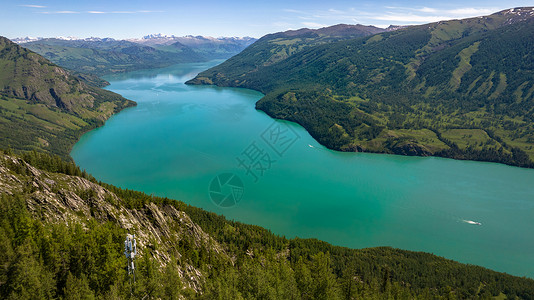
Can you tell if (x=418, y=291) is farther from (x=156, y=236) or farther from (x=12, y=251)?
(x=12, y=251)

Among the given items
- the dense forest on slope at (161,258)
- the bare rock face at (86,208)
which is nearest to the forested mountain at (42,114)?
the bare rock face at (86,208)

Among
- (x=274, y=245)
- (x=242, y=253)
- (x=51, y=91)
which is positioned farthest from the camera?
(x=51, y=91)

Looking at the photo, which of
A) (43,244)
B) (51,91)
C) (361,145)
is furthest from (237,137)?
(51,91)

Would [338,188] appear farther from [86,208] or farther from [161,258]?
[86,208]

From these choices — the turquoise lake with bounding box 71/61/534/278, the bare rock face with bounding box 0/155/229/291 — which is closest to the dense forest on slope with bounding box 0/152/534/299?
the bare rock face with bounding box 0/155/229/291

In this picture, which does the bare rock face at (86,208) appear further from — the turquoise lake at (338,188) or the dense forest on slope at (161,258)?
the turquoise lake at (338,188)

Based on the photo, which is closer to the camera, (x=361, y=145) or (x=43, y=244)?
(x=43, y=244)

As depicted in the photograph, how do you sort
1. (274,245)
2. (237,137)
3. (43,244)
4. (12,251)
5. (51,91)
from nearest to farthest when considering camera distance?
(12,251) → (43,244) → (274,245) → (237,137) → (51,91)
